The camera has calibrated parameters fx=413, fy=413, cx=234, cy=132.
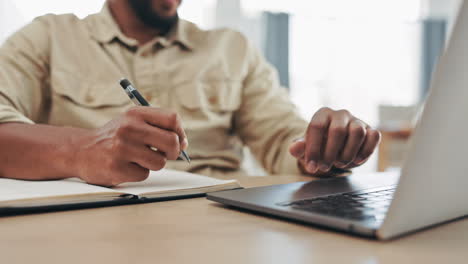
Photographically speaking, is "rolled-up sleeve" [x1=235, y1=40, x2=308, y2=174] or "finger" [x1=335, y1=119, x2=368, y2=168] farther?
"rolled-up sleeve" [x1=235, y1=40, x2=308, y2=174]

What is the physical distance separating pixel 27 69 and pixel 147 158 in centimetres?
64

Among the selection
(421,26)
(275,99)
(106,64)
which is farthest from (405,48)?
(106,64)

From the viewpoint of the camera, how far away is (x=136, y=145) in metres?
0.54

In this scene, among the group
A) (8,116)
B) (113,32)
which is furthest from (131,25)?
(8,116)

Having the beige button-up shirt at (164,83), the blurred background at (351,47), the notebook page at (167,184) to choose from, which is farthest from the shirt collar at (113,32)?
the blurred background at (351,47)

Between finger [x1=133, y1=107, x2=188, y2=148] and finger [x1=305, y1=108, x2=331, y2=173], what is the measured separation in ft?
0.71

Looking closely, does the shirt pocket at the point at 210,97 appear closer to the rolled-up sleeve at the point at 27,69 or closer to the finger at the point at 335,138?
the rolled-up sleeve at the point at 27,69

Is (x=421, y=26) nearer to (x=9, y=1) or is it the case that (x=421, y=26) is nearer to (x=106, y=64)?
(x=9, y=1)

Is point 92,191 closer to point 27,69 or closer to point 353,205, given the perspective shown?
point 353,205

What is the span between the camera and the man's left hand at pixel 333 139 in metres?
0.64

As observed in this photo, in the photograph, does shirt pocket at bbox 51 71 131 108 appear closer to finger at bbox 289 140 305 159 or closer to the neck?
the neck

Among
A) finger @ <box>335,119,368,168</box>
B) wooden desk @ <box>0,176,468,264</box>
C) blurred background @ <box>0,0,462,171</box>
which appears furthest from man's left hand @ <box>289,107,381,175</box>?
blurred background @ <box>0,0,462,171</box>

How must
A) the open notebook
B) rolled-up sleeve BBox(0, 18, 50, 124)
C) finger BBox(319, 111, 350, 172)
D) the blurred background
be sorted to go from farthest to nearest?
1. the blurred background
2. rolled-up sleeve BBox(0, 18, 50, 124)
3. finger BBox(319, 111, 350, 172)
4. the open notebook

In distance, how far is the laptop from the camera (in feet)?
0.87
